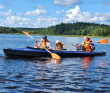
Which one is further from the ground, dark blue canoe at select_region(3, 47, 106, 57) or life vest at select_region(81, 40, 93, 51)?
life vest at select_region(81, 40, 93, 51)

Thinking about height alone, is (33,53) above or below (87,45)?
below

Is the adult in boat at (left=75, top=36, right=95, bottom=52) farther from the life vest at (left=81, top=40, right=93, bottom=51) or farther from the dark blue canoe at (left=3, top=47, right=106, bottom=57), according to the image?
the dark blue canoe at (left=3, top=47, right=106, bottom=57)

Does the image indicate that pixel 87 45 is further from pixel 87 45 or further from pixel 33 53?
pixel 33 53

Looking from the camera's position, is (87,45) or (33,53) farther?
(87,45)

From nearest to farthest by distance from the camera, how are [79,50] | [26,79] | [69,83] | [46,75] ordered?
[69,83], [26,79], [46,75], [79,50]

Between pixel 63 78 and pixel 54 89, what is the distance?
194cm

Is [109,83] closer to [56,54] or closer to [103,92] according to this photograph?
[103,92]

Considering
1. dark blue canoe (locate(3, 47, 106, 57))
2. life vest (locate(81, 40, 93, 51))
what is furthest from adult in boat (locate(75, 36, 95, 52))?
dark blue canoe (locate(3, 47, 106, 57))

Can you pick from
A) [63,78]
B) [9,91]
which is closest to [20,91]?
[9,91]

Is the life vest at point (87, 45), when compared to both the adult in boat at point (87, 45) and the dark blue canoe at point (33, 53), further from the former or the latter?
the dark blue canoe at point (33, 53)

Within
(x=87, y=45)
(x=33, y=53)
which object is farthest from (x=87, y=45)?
(x=33, y=53)

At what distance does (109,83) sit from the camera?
955cm

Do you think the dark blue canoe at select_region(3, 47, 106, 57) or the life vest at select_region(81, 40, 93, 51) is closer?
the dark blue canoe at select_region(3, 47, 106, 57)

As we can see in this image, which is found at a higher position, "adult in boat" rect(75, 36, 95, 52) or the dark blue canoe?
"adult in boat" rect(75, 36, 95, 52)
